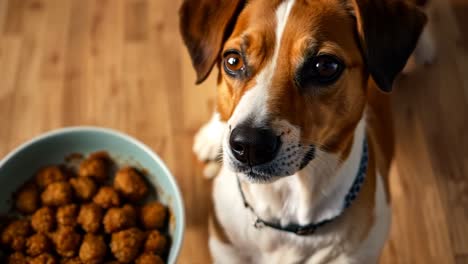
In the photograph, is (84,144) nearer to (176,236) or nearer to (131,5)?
(176,236)

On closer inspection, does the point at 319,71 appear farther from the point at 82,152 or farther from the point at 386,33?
the point at 82,152

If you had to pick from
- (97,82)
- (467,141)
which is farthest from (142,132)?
(467,141)

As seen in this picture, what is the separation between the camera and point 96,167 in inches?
67.7

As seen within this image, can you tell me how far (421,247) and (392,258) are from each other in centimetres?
11

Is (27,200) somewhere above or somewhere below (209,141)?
above

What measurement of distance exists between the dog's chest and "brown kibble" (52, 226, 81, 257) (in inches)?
16.3

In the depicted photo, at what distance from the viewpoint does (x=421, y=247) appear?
6.16 feet

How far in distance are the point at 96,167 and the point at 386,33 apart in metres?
0.96

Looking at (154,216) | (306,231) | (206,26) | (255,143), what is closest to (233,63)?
(206,26)

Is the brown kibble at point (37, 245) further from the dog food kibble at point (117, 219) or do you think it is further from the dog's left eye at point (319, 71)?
the dog's left eye at point (319, 71)

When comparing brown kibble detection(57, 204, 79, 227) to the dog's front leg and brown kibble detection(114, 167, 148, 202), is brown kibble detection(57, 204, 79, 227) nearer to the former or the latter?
brown kibble detection(114, 167, 148, 202)

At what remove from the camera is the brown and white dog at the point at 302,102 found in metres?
1.14

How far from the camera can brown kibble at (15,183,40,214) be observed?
166 cm

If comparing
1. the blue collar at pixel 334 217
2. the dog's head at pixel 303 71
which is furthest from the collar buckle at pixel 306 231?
the dog's head at pixel 303 71
